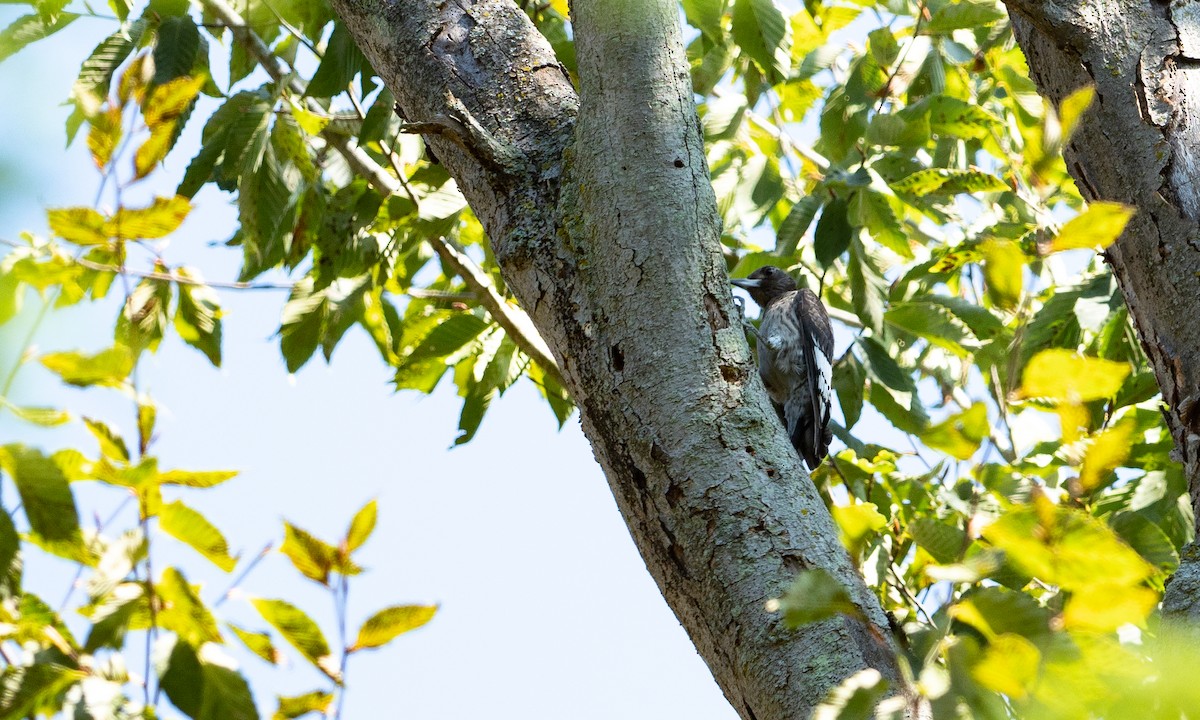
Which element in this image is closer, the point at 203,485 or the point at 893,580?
the point at 203,485

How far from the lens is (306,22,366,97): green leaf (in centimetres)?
276

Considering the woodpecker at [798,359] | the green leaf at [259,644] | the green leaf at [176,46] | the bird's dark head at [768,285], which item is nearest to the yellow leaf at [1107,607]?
the green leaf at [259,644]

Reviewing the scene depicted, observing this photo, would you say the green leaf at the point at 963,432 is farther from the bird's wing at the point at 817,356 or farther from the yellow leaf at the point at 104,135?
the bird's wing at the point at 817,356

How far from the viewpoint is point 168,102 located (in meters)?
1.03

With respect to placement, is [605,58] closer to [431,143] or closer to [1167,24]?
[431,143]

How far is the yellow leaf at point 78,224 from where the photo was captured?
101 centimetres

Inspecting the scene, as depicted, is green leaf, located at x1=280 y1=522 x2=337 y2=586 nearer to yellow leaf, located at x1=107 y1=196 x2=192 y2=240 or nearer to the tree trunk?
yellow leaf, located at x1=107 y1=196 x2=192 y2=240

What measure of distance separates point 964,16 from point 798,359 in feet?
7.17

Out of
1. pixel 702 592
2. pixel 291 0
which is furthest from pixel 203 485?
pixel 291 0

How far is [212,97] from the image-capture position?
3.22m

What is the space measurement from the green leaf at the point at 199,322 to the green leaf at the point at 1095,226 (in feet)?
8.50

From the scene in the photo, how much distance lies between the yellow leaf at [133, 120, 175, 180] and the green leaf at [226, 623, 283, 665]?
46cm

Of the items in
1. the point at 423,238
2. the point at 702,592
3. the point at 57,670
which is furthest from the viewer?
the point at 423,238

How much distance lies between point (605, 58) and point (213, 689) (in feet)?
4.66
